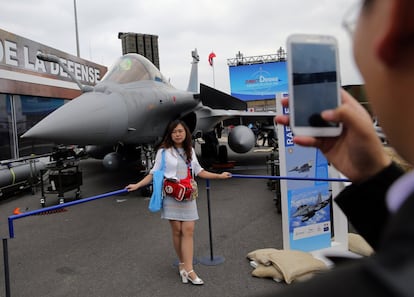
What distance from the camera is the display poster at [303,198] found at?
3973 mm

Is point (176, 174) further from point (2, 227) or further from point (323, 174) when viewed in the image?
point (2, 227)

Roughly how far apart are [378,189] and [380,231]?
0.36 ft

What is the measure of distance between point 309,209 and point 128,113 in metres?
4.15

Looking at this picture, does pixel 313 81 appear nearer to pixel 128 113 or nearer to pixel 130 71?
pixel 128 113

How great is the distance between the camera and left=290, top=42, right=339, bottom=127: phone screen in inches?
35.4

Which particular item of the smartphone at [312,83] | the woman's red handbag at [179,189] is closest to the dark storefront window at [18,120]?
the woman's red handbag at [179,189]

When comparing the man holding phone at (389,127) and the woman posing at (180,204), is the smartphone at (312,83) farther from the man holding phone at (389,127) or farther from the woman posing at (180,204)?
the woman posing at (180,204)

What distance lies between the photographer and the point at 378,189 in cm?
88

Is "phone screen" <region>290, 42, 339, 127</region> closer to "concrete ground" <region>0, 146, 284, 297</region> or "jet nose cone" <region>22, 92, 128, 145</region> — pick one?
"concrete ground" <region>0, 146, 284, 297</region>

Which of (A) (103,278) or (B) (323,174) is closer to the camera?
(A) (103,278)

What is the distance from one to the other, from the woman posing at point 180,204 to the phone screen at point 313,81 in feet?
9.01

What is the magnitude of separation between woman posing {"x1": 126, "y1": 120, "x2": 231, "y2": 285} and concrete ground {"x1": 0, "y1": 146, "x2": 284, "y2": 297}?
0.26 meters

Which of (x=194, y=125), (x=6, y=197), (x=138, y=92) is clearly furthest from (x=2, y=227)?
(x=194, y=125)

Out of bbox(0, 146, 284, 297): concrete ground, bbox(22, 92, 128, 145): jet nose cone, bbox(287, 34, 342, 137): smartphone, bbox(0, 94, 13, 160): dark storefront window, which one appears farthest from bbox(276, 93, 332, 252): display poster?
bbox(0, 94, 13, 160): dark storefront window
